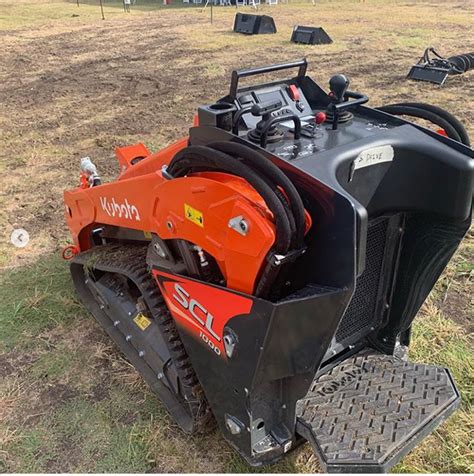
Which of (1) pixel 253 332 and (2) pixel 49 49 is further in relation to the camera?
(2) pixel 49 49

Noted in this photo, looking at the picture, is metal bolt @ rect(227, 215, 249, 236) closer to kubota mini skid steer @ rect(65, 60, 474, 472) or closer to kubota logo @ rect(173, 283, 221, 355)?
kubota mini skid steer @ rect(65, 60, 474, 472)

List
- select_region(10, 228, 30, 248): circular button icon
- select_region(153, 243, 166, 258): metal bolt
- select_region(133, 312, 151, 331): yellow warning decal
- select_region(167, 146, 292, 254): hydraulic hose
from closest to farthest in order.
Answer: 1. select_region(167, 146, 292, 254): hydraulic hose
2. select_region(153, 243, 166, 258): metal bolt
3. select_region(133, 312, 151, 331): yellow warning decal
4. select_region(10, 228, 30, 248): circular button icon

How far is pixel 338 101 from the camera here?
8.39ft

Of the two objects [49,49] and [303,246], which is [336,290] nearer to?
[303,246]

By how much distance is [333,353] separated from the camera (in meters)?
2.65

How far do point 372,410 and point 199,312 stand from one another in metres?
0.92

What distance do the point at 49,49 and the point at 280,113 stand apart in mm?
11316

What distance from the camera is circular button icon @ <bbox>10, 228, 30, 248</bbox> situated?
15.2ft

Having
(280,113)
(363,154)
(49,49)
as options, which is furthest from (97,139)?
(49,49)

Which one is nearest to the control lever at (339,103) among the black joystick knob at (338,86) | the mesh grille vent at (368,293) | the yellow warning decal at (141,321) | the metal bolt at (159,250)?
the black joystick knob at (338,86)

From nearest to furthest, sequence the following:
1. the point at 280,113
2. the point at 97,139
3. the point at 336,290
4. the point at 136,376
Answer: the point at 336,290, the point at 280,113, the point at 136,376, the point at 97,139

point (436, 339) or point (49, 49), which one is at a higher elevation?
point (436, 339)

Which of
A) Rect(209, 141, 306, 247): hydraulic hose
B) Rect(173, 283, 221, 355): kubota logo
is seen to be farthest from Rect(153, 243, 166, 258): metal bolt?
Rect(209, 141, 306, 247): hydraulic hose

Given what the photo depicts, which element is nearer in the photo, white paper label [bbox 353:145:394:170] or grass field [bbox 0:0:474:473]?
white paper label [bbox 353:145:394:170]
